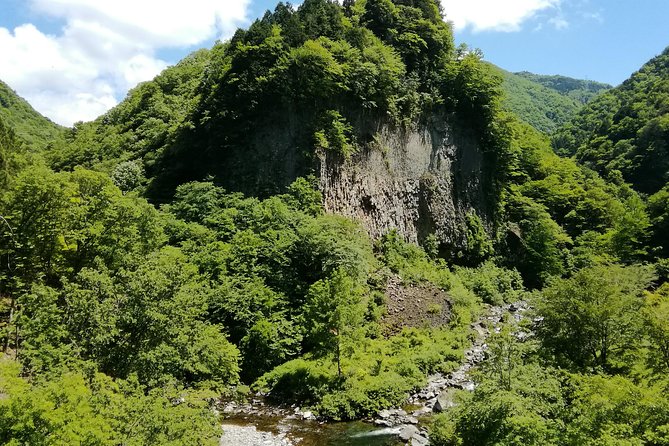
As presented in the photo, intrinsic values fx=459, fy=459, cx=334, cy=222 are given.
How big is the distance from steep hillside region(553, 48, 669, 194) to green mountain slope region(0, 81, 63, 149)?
327 feet

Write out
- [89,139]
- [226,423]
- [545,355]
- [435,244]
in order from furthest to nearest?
[89,139], [435,244], [226,423], [545,355]

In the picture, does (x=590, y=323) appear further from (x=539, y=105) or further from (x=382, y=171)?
(x=539, y=105)

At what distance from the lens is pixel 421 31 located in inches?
2076

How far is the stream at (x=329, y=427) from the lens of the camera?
67.0ft

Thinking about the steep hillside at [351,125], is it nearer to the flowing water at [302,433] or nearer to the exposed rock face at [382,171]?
the exposed rock face at [382,171]

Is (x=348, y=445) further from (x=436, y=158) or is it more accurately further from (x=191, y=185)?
(x=436, y=158)

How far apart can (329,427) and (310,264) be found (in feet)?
44.6

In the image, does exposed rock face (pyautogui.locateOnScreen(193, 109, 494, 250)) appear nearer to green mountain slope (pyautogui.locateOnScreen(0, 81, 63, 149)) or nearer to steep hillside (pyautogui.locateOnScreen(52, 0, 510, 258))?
steep hillside (pyautogui.locateOnScreen(52, 0, 510, 258))

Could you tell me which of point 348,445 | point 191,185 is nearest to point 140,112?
point 191,185

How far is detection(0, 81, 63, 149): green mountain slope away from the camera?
85938mm

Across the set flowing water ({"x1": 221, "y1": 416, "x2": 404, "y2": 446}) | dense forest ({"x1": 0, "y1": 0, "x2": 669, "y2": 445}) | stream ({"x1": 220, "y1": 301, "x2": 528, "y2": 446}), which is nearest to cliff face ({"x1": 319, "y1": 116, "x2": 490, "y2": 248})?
dense forest ({"x1": 0, "y1": 0, "x2": 669, "y2": 445})

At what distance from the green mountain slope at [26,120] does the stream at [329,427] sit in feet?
258

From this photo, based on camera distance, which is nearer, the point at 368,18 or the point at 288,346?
the point at 288,346

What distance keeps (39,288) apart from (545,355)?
2036 centimetres
